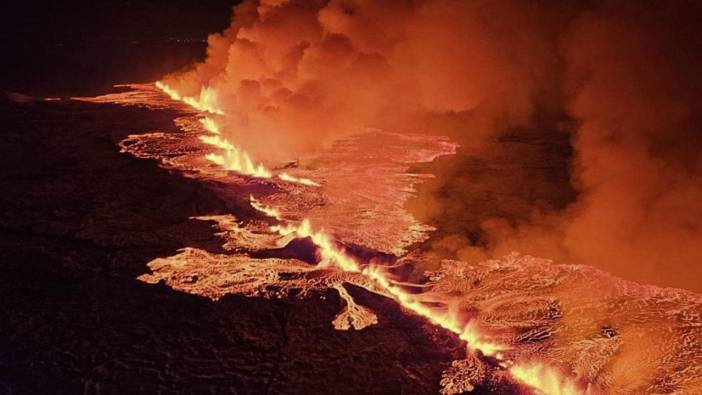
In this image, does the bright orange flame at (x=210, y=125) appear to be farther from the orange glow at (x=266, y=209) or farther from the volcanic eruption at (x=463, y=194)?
the orange glow at (x=266, y=209)

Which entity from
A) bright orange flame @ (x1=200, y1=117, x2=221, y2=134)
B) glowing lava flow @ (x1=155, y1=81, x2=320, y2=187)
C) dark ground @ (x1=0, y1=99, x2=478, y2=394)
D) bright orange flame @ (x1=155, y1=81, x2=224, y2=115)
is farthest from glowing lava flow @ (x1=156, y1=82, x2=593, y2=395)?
bright orange flame @ (x1=155, y1=81, x2=224, y2=115)

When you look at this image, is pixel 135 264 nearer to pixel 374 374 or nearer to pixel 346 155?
pixel 374 374

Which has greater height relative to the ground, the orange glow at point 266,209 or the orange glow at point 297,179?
the orange glow at point 297,179

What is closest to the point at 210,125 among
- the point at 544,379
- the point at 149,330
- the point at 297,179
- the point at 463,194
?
the point at 297,179

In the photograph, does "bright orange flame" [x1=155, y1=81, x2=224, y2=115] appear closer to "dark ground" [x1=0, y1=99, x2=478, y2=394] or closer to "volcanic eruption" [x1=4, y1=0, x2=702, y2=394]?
"volcanic eruption" [x1=4, y1=0, x2=702, y2=394]

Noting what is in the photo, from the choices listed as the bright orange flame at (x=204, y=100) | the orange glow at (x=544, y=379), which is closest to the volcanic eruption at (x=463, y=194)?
Result: the orange glow at (x=544, y=379)

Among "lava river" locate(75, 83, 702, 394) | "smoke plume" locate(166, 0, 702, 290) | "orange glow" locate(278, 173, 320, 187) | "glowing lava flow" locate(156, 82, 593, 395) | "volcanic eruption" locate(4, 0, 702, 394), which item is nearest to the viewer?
"glowing lava flow" locate(156, 82, 593, 395)

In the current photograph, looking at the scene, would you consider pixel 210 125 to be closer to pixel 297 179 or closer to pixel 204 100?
pixel 204 100

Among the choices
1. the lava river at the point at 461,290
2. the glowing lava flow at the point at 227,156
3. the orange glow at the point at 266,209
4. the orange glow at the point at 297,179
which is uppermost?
the glowing lava flow at the point at 227,156
